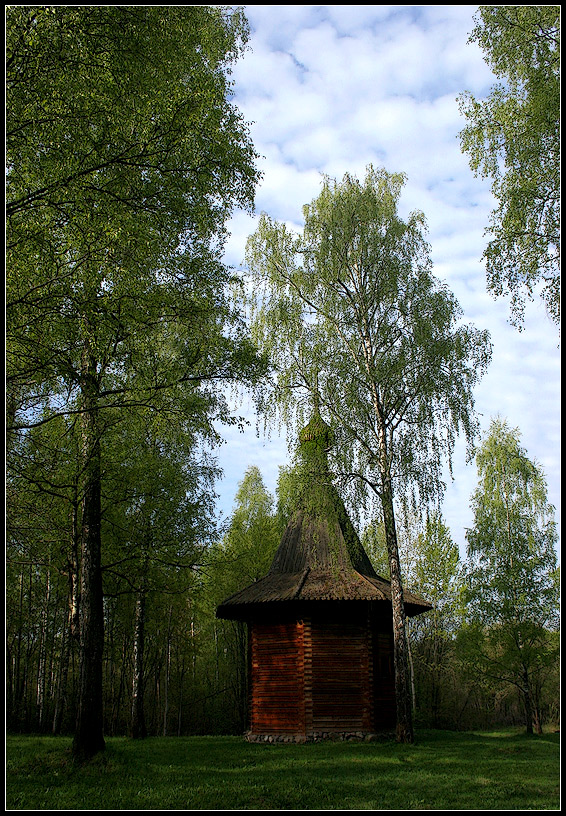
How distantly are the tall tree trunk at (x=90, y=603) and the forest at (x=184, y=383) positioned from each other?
42 millimetres

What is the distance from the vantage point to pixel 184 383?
10836mm

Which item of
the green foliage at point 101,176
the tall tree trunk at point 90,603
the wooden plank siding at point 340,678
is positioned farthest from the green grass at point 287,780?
the green foliage at point 101,176

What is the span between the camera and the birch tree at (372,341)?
14.5 meters

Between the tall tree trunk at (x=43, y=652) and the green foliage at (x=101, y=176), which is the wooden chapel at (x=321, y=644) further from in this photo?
the tall tree trunk at (x=43, y=652)

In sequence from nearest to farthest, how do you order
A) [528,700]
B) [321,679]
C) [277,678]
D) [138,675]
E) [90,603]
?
1. [90,603]
2. [321,679]
3. [277,678]
4. [138,675]
5. [528,700]

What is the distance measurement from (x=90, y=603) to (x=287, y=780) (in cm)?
459

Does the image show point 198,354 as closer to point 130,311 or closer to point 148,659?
point 130,311

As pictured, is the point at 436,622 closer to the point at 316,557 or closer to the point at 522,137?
the point at 316,557

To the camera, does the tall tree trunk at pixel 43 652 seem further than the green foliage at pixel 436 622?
No

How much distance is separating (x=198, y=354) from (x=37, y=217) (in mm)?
4268

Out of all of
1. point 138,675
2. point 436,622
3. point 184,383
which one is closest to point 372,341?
point 184,383

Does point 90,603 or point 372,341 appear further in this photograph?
point 372,341

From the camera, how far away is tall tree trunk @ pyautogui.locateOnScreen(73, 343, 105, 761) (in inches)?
398

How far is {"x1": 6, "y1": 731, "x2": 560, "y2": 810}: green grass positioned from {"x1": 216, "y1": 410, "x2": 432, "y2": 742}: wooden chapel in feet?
7.16
